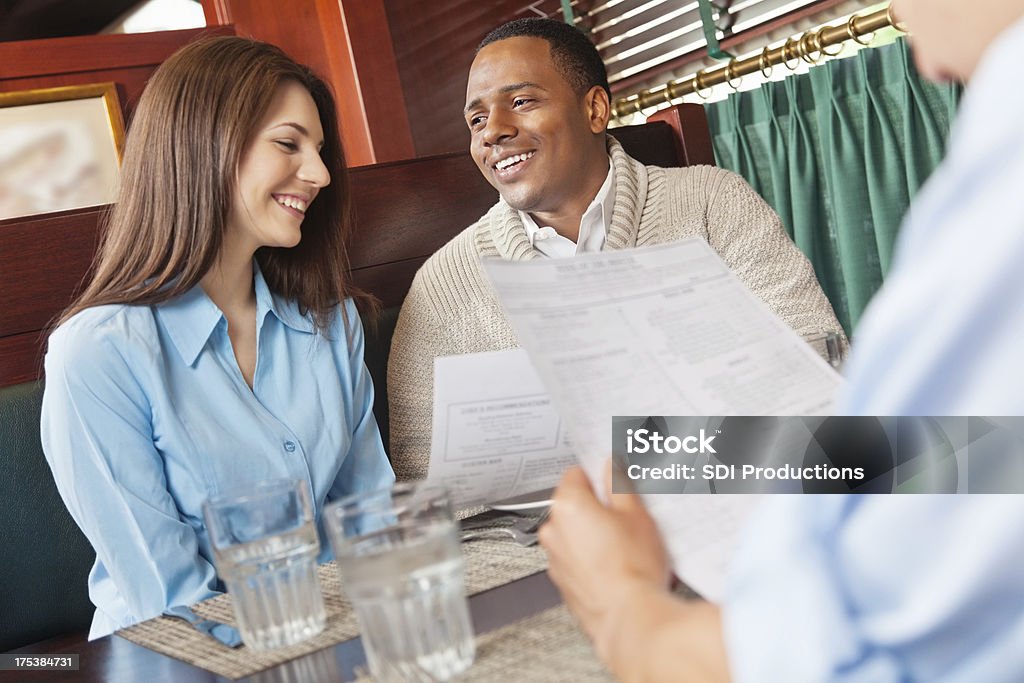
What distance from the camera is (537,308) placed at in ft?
2.15

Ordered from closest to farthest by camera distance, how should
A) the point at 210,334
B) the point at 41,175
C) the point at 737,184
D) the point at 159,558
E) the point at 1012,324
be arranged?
1. the point at 1012,324
2. the point at 159,558
3. the point at 210,334
4. the point at 737,184
5. the point at 41,175

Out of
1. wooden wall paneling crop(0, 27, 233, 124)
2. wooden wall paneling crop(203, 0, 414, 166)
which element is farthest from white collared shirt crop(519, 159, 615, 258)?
wooden wall paneling crop(0, 27, 233, 124)

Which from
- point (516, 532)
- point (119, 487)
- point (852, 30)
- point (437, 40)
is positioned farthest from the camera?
point (437, 40)

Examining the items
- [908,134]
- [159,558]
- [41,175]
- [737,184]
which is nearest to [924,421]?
[159,558]


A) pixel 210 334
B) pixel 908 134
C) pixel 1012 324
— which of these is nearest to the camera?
pixel 1012 324

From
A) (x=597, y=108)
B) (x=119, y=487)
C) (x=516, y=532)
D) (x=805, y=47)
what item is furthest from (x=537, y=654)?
(x=805, y=47)

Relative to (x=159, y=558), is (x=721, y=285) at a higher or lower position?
higher

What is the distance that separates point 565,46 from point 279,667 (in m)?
1.43

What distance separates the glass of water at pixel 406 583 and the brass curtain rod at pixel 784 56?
156 cm

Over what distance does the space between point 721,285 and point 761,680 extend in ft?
1.31

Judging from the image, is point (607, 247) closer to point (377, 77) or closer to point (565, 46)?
point (565, 46)

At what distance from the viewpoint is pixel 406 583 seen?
1.98 ft

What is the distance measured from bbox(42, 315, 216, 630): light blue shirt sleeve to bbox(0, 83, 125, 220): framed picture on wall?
1.81 m

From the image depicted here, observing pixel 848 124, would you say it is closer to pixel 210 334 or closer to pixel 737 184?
pixel 737 184
